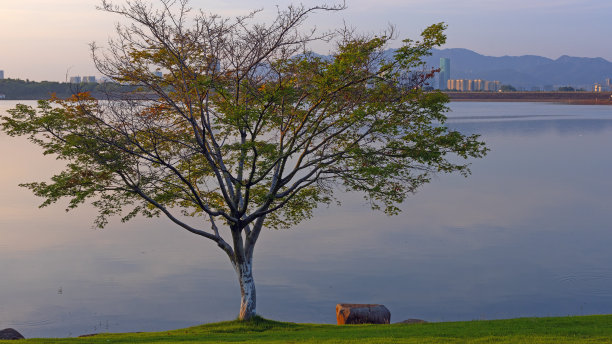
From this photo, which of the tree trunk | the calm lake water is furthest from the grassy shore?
the calm lake water

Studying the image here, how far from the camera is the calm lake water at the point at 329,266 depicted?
2759 centimetres

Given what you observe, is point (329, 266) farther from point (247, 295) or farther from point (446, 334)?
point (446, 334)

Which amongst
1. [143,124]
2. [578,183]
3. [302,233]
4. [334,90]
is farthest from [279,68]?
[578,183]

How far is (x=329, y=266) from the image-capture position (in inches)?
1331

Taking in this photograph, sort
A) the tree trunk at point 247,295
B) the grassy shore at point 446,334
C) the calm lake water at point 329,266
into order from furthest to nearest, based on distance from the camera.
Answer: the calm lake water at point 329,266 → the tree trunk at point 247,295 → the grassy shore at point 446,334

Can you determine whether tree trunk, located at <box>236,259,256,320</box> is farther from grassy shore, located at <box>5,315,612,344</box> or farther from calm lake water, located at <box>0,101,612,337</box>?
calm lake water, located at <box>0,101,612,337</box>

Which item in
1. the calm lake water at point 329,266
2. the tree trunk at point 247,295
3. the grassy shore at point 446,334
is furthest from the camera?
the calm lake water at point 329,266

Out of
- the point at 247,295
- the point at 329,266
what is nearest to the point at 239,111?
the point at 247,295

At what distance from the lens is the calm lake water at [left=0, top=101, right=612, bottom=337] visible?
27594 millimetres

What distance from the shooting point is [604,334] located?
1590 centimetres

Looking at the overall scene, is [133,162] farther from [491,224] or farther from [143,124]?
[491,224]

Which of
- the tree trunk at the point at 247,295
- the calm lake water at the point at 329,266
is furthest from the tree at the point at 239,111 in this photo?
the calm lake water at the point at 329,266

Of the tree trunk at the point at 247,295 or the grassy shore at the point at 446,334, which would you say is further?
the tree trunk at the point at 247,295

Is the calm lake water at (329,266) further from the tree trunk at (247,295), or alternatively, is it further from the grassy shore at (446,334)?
the grassy shore at (446,334)
